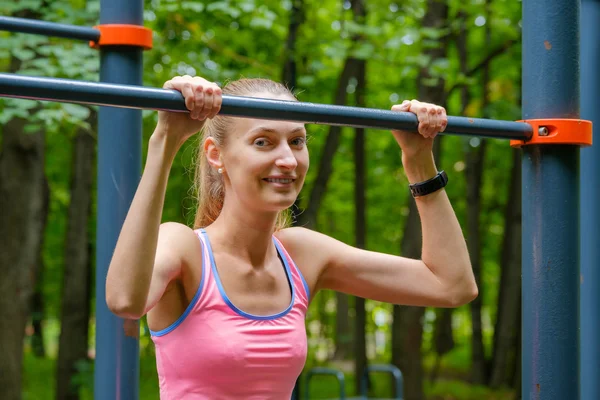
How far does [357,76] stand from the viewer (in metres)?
10.4

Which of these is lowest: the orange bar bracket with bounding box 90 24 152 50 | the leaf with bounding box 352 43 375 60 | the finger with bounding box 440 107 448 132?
the finger with bounding box 440 107 448 132

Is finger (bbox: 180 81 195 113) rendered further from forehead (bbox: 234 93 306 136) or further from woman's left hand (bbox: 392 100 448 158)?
woman's left hand (bbox: 392 100 448 158)

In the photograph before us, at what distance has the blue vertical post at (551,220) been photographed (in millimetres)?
2127

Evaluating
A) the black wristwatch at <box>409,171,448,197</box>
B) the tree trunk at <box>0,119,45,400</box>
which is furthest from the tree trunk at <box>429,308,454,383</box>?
the black wristwatch at <box>409,171,448,197</box>

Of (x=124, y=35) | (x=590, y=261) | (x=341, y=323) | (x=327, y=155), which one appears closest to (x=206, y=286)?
(x=124, y=35)

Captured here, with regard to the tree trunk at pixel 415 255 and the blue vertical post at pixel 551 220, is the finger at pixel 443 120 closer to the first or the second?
the blue vertical post at pixel 551 220

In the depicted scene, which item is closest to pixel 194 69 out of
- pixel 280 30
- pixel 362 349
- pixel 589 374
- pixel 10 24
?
pixel 280 30

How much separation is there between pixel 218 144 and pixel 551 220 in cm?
85

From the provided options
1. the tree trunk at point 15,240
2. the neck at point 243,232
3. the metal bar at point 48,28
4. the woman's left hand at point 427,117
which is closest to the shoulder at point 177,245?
the neck at point 243,232

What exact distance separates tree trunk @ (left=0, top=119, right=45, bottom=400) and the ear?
5.86 meters

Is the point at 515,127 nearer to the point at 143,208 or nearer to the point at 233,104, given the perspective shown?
the point at 233,104

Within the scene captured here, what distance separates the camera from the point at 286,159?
76.5 inches

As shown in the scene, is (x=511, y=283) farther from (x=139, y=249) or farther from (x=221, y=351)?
(x=139, y=249)

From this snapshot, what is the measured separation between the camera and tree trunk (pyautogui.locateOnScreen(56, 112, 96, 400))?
384 inches
